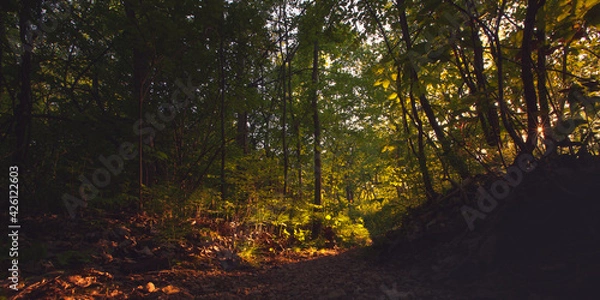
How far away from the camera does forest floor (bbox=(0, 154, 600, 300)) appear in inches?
91.3

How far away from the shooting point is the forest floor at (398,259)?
2318mm

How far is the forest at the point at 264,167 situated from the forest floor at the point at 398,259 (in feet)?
0.06

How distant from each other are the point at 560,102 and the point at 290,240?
5928 millimetres

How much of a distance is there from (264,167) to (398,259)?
3.86 metres

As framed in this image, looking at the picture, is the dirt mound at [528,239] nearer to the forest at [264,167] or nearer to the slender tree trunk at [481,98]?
the forest at [264,167]

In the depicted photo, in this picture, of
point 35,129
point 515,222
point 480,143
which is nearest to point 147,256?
point 35,129

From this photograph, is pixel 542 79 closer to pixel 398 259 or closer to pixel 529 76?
pixel 529 76

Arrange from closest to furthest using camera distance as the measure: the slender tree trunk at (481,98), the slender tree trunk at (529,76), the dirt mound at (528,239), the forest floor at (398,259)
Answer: the dirt mound at (528,239) < the forest floor at (398,259) < the slender tree trunk at (529,76) < the slender tree trunk at (481,98)

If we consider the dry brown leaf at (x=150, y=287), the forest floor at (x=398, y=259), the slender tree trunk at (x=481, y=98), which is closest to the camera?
the forest floor at (x=398, y=259)

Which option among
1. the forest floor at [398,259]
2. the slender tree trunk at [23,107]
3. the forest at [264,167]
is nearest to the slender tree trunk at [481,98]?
Result: the forest at [264,167]

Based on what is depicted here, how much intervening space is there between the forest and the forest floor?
2cm

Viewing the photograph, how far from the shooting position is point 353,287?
3.17m

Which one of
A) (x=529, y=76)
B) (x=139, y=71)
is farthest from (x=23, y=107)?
(x=529, y=76)

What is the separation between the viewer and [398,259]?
3.93 m
